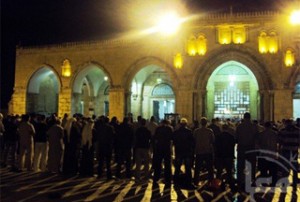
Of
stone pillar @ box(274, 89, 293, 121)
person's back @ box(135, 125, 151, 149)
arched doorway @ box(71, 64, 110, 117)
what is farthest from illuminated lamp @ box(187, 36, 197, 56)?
person's back @ box(135, 125, 151, 149)

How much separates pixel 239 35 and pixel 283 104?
15.2 ft

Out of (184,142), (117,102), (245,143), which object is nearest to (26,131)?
(184,142)

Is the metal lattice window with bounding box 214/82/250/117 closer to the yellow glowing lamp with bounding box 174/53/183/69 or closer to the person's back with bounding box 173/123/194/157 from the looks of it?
the yellow glowing lamp with bounding box 174/53/183/69

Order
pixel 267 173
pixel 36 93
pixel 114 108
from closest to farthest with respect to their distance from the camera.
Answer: pixel 267 173 < pixel 114 108 < pixel 36 93

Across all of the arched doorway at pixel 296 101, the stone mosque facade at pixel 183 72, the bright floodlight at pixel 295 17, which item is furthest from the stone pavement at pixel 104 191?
the arched doorway at pixel 296 101

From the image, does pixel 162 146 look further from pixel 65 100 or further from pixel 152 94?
pixel 152 94

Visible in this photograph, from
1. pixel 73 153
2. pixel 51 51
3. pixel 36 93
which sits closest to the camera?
pixel 73 153

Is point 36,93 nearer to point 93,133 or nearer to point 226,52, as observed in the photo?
point 226,52

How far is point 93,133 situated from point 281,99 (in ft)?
42.1

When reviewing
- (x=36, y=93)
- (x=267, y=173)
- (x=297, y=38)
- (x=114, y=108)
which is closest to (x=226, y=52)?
(x=297, y=38)

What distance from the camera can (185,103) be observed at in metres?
22.9

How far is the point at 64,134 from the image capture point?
489 inches

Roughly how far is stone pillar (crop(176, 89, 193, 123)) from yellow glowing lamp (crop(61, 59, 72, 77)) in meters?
8.18

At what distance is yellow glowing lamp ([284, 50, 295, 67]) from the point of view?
68.8 ft
